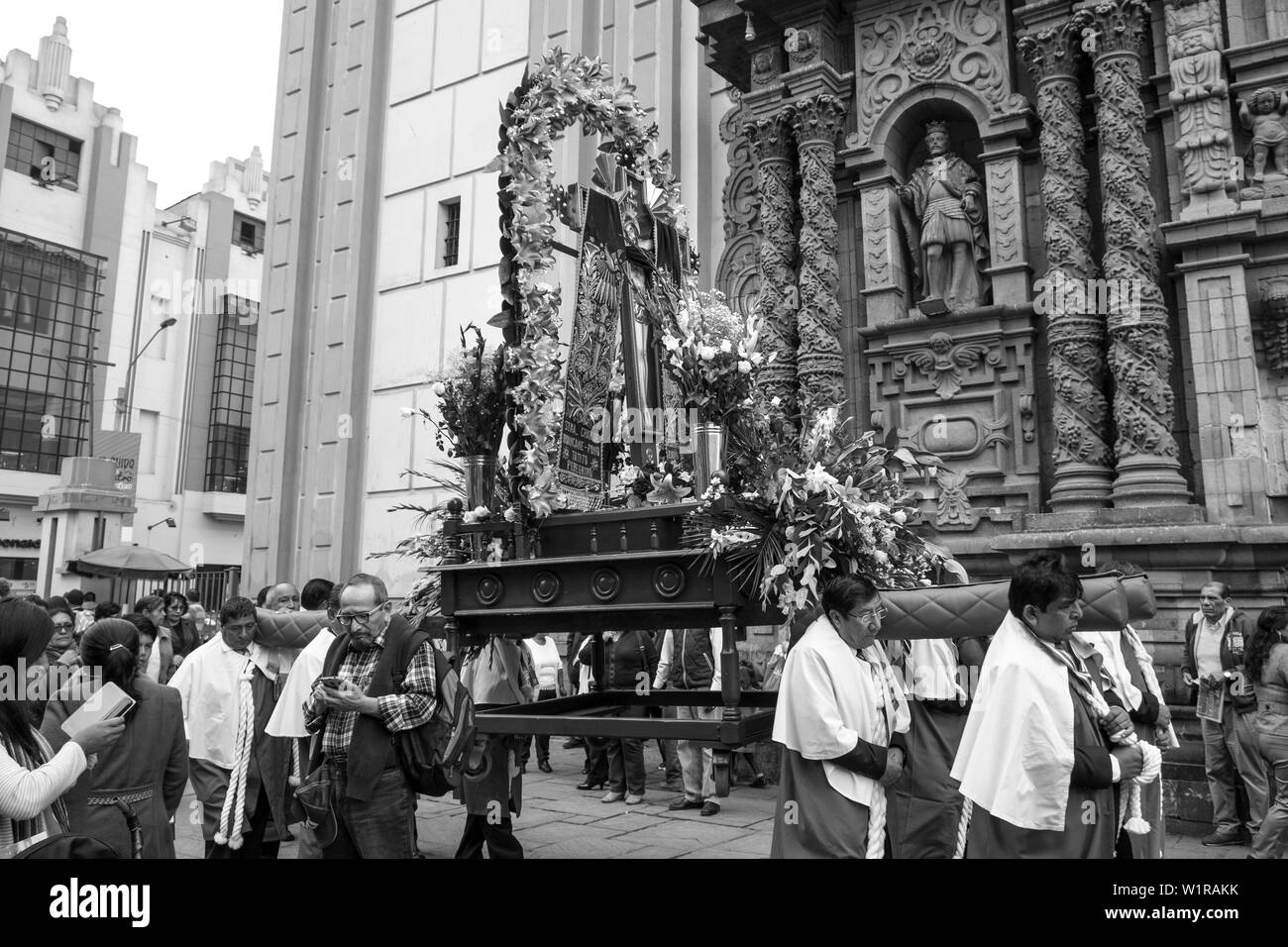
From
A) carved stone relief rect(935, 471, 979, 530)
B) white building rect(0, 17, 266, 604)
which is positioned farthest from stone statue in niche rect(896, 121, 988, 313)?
white building rect(0, 17, 266, 604)

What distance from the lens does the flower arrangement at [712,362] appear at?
5.78 meters

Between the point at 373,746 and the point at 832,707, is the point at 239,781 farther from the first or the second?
the point at 832,707

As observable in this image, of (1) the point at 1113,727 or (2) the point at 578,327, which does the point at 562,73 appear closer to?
(2) the point at 578,327

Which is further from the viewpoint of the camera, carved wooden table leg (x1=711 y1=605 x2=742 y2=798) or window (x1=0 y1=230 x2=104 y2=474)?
window (x1=0 y1=230 x2=104 y2=474)

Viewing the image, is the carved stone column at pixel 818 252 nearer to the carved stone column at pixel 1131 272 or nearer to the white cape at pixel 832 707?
the carved stone column at pixel 1131 272

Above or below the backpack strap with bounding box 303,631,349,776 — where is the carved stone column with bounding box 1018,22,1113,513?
above

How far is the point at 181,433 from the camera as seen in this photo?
1371 inches

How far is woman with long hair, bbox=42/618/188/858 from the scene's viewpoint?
414cm

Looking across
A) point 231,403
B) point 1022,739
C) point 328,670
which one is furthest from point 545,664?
point 231,403

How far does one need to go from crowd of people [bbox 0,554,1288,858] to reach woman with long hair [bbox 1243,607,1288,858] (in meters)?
0.01

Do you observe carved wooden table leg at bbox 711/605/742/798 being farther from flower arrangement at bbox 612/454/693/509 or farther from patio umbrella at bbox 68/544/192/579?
patio umbrella at bbox 68/544/192/579

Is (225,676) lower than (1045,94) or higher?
lower

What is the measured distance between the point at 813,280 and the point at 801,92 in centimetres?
254

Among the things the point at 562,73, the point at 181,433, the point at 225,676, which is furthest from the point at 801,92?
the point at 181,433
